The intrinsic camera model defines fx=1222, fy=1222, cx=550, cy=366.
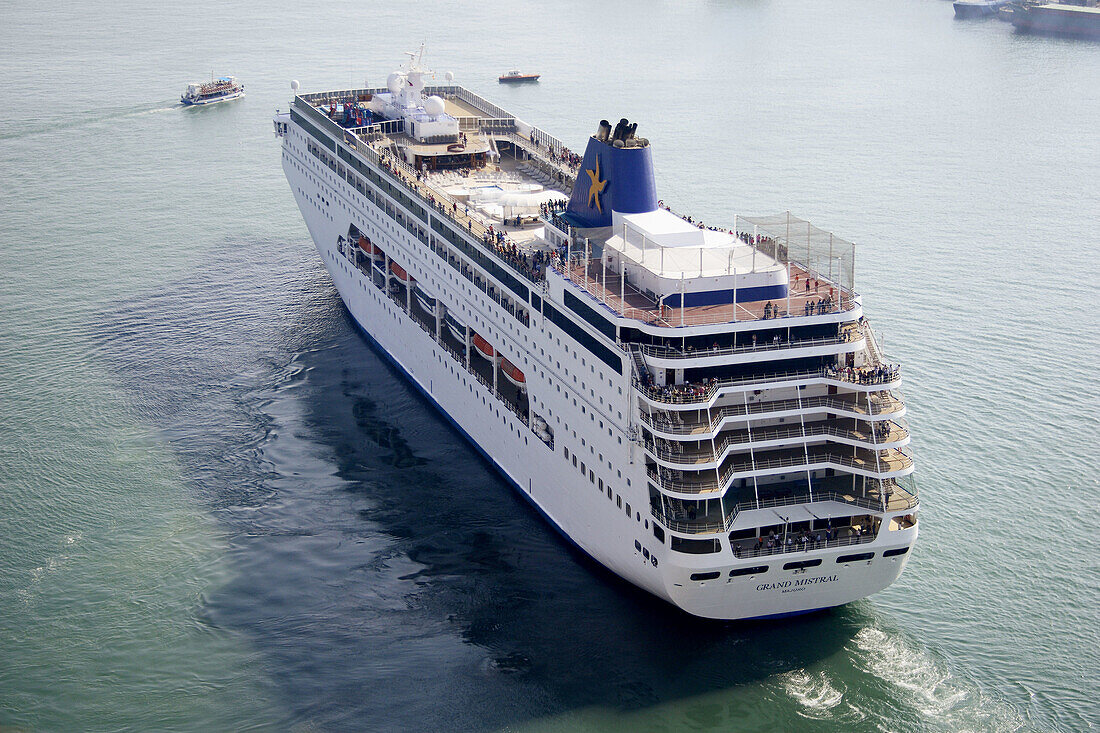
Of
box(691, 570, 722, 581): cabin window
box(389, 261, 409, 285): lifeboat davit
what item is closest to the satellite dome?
box(389, 261, 409, 285): lifeboat davit

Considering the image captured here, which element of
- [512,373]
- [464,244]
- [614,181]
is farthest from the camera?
[464,244]

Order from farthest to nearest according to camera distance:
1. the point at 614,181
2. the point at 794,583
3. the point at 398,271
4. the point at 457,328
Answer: the point at 398,271, the point at 457,328, the point at 614,181, the point at 794,583

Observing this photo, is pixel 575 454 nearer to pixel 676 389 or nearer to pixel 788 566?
pixel 676 389

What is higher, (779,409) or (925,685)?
(779,409)

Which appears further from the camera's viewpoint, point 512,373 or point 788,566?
point 512,373

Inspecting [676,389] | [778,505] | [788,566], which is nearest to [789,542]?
[788,566]

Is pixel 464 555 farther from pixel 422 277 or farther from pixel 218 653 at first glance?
pixel 422 277
